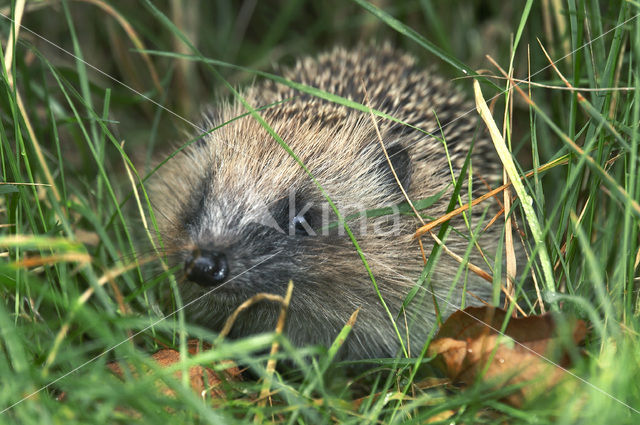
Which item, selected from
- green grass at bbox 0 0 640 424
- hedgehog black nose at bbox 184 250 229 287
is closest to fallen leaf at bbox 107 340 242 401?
green grass at bbox 0 0 640 424

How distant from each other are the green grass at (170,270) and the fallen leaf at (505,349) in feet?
0.20

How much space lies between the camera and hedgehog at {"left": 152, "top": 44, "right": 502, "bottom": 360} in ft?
6.88

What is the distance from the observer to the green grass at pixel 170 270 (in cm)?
144

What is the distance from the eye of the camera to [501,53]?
11.6 ft

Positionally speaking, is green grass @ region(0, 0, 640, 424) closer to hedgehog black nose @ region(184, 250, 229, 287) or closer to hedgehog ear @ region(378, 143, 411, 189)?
hedgehog black nose @ region(184, 250, 229, 287)

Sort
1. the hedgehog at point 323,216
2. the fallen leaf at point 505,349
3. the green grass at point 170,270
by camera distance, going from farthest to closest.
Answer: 1. the hedgehog at point 323,216
2. the fallen leaf at point 505,349
3. the green grass at point 170,270

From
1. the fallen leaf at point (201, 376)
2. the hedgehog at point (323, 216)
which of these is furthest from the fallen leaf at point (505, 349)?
the fallen leaf at point (201, 376)

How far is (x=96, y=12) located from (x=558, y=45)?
2608mm

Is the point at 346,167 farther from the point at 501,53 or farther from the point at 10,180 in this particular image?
the point at 501,53

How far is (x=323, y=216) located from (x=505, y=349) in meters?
0.79

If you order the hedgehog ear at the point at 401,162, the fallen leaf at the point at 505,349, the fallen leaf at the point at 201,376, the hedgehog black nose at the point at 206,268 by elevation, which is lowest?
the fallen leaf at the point at 201,376

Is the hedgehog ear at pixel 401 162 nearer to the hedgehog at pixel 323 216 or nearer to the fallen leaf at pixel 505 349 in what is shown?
the hedgehog at pixel 323 216

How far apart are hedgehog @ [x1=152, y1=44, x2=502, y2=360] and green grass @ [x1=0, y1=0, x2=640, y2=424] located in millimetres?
147

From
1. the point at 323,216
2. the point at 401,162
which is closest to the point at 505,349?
the point at 323,216
